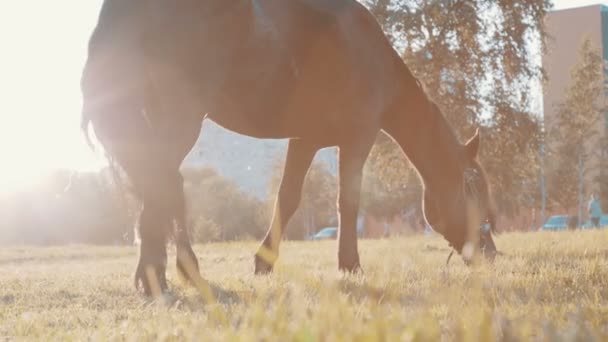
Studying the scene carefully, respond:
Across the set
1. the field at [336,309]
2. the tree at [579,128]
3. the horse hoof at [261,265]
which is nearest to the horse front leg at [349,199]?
the field at [336,309]

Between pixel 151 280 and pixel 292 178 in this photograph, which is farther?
pixel 292 178

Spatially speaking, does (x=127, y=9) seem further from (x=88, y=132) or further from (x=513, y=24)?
(x=513, y=24)

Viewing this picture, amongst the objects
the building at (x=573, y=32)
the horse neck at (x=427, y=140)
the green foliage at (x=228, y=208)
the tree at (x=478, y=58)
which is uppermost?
the building at (x=573, y=32)

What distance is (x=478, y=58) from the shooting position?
16281mm

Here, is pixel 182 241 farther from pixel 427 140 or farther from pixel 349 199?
pixel 427 140

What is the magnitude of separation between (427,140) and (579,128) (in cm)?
4447

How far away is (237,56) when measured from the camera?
4969 millimetres

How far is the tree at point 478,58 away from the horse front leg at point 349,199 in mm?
9460

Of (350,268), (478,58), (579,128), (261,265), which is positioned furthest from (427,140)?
(579,128)

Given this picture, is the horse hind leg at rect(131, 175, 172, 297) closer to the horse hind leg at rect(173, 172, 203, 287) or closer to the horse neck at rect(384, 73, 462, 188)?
the horse hind leg at rect(173, 172, 203, 287)

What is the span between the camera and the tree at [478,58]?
15.7 m

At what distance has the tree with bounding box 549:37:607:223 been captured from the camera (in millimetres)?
46750

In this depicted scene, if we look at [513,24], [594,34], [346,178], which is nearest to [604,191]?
[594,34]

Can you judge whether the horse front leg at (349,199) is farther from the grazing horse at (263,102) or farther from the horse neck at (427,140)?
the horse neck at (427,140)
